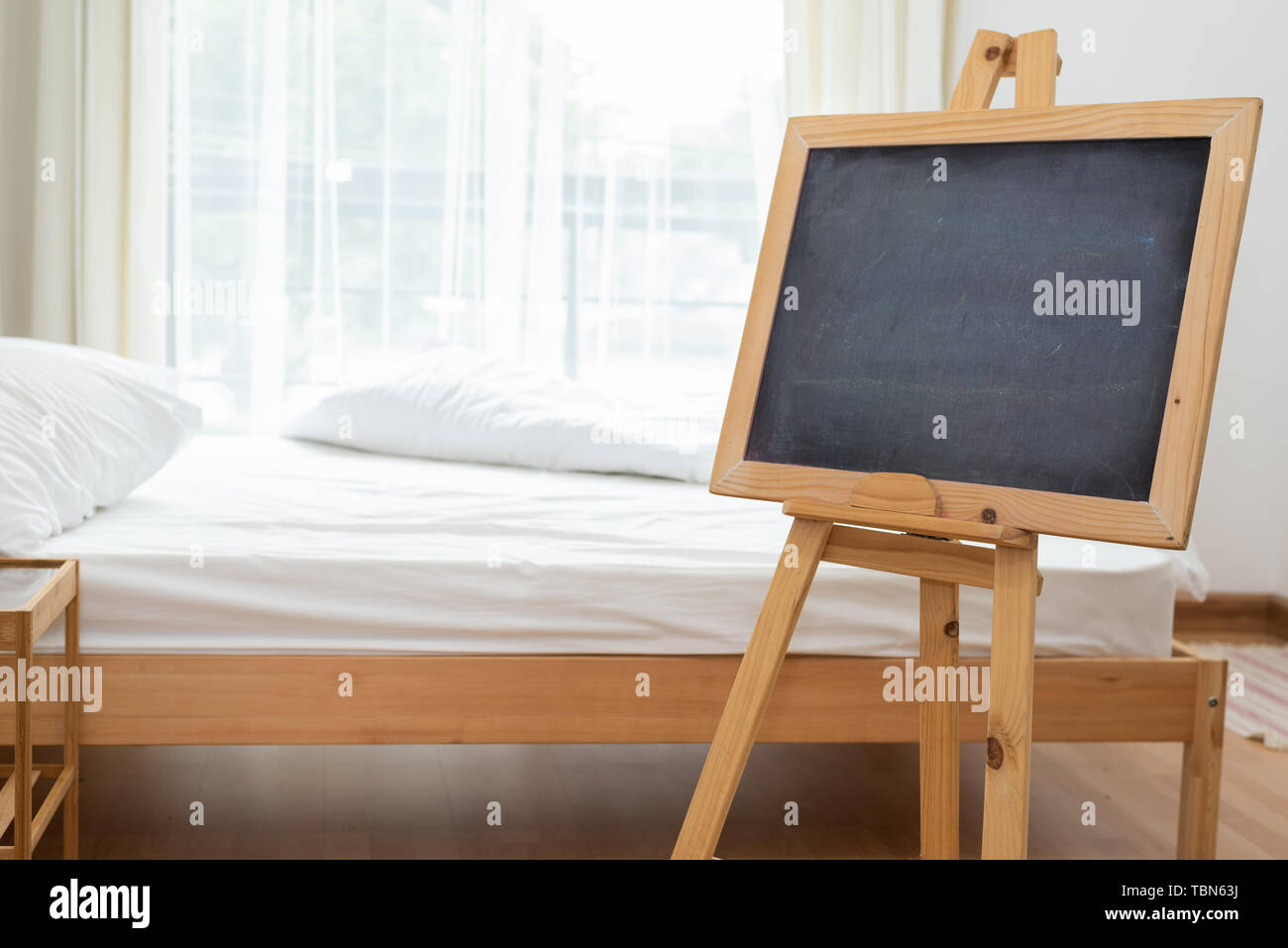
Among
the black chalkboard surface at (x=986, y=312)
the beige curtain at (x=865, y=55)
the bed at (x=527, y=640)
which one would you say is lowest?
the bed at (x=527, y=640)

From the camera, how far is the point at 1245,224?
320cm

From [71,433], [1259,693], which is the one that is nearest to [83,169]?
[71,433]

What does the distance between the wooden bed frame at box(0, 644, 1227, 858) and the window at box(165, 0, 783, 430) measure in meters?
1.99

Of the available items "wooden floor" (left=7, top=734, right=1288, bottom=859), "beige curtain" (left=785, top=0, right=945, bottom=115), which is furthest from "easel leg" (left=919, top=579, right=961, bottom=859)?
"beige curtain" (left=785, top=0, right=945, bottom=115)

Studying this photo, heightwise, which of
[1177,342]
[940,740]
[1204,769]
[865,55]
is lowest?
[1204,769]

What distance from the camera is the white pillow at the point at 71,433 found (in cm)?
154

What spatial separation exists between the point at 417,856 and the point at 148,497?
74cm

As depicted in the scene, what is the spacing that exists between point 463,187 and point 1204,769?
8.89ft

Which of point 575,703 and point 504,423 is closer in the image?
point 575,703

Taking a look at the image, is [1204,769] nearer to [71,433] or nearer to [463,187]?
[71,433]

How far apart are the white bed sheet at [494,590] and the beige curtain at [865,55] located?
232 cm

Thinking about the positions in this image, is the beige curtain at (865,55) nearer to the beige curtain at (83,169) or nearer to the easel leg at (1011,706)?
the beige curtain at (83,169)

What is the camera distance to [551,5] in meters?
3.60

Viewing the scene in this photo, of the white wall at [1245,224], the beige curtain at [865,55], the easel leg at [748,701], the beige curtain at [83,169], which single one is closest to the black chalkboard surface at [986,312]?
the easel leg at [748,701]
